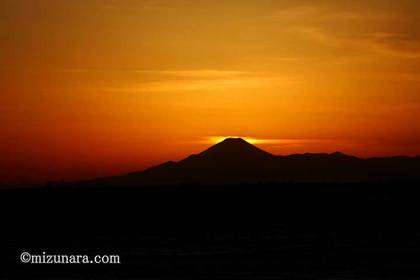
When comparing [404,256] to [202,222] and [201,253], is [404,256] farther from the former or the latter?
[202,222]

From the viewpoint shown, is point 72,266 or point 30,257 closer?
point 72,266

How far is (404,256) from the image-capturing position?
54.6 meters

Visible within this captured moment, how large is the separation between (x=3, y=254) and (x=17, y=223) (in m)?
36.1

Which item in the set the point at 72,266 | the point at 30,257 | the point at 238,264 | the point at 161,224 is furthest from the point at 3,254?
the point at 161,224

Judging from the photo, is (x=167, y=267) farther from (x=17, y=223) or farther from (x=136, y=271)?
(x=17, y=223)

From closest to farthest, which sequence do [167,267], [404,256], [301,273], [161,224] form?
→ [301,273]
[167,267]
[404,256]
[161,224]

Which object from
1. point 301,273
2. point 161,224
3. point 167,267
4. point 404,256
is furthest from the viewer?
point 161,224

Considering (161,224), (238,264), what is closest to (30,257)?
(238,264)

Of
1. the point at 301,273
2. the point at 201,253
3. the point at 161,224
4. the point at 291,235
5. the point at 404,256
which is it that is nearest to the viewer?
the point at 301,273

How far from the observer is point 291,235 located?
236 ft

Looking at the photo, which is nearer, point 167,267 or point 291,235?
point 167,267

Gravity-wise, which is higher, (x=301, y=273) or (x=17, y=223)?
(x=17, y=223)

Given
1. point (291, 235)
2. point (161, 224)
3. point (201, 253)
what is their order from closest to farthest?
point (201, 253) → point (291, 235) → point (161, 224)

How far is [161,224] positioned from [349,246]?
104ft
